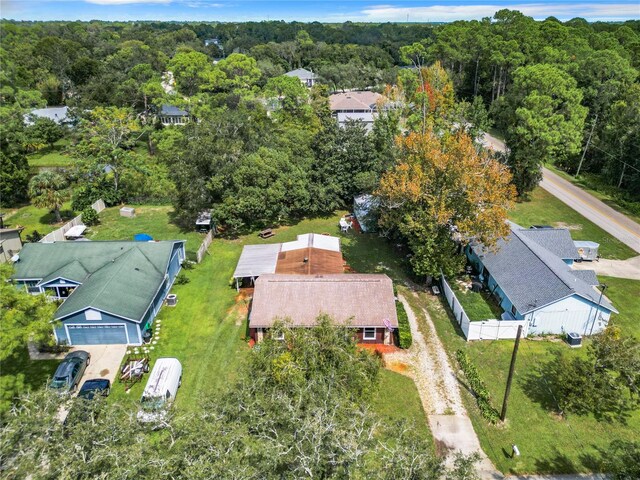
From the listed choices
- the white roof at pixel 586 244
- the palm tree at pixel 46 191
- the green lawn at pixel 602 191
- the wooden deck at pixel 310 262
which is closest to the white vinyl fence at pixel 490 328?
the wooden deck at pixel 310 262

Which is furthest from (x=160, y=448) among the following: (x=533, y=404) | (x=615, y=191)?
(x=615, y=191)

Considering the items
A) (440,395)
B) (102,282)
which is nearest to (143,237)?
(102,282)

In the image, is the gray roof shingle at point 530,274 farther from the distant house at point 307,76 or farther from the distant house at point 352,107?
the distant house at point 307,76

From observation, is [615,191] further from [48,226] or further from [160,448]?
[48,226]

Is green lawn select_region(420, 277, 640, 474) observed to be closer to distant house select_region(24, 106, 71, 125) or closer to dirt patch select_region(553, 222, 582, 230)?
dirt patch select_region(553, 222, 582, 230)

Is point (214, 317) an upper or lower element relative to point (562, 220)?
lower

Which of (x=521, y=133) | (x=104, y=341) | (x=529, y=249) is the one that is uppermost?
(x=521, y=133)

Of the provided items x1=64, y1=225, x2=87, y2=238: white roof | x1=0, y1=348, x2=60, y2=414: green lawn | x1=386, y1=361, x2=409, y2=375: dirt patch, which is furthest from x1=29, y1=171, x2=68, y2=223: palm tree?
x1=386, y1=361, x2=409, y2=375: dirt patch

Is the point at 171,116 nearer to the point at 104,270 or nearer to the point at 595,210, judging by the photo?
the point at 104,270
